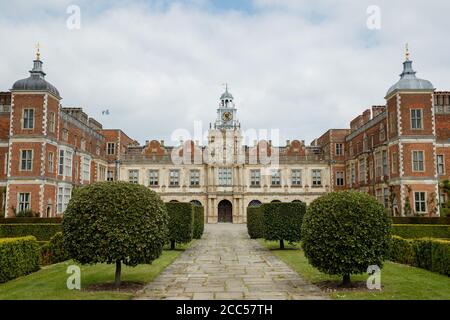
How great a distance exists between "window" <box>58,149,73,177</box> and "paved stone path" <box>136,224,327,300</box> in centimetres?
1859

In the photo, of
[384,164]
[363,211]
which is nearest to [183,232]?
[363,211]

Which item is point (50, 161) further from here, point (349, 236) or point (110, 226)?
point (349, 236)

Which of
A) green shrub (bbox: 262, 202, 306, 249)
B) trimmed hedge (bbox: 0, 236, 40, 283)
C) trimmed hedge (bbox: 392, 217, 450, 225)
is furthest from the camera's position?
trimmed hedge (bbox: 392, 217, 450, 225)

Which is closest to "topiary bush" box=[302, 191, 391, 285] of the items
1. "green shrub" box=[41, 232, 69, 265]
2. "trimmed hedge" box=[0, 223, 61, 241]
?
"green shrub" box=[41, 232, 69, 265]

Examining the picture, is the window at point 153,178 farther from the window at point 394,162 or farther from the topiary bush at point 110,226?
the topiary bush at point 110,226

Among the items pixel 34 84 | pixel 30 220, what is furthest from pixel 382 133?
pixel 30 220

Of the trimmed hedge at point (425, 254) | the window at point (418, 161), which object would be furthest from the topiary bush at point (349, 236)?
the window at point (418, 161)

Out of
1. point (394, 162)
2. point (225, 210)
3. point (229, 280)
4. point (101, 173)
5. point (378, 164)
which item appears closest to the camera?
point (229, 280)

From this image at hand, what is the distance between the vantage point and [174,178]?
48.2m

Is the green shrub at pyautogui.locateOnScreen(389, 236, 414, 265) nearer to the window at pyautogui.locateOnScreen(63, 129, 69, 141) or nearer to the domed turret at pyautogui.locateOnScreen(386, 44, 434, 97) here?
the domed turret at pyautogui.locateOnScreen(386, 44, 434, 97)

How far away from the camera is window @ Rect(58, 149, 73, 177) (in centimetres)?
3156

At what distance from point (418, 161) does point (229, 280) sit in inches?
866
